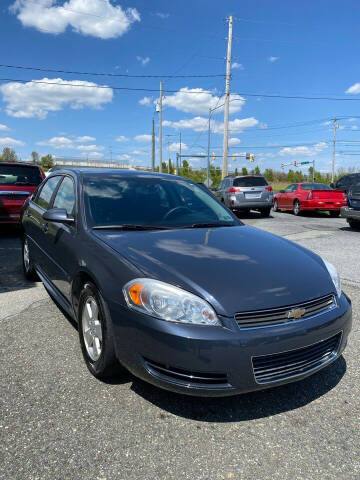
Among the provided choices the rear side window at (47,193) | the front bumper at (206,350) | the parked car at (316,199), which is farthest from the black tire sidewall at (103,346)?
the parked car at (316,199)

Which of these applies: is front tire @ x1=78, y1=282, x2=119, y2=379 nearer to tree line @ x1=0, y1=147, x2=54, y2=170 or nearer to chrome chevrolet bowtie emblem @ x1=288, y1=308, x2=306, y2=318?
chrome chevrolet bowtie emblem @ x1=288, y1=308, x2=306, y2=318

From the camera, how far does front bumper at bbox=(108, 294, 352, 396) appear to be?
2.00m

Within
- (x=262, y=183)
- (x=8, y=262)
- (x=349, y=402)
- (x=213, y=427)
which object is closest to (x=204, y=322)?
(x=213, y=427)

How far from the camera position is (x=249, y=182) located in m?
14.6

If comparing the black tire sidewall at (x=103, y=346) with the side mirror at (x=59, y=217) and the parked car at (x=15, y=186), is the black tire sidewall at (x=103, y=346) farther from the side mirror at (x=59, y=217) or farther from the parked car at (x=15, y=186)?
the parked car at (x=15, y=186)

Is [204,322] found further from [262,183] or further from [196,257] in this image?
[262,183]

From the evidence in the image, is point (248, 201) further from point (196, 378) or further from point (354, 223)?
point (196, 378)

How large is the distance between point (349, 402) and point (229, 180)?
43.2 feet

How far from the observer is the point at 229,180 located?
15.1 meters

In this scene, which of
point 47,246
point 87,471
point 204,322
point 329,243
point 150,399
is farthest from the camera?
point 329,243

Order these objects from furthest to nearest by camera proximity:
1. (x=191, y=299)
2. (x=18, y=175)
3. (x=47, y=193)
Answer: (x=18, y=175), (x=47, y=193), (x=191, y=299)

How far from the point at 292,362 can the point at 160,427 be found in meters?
0.85

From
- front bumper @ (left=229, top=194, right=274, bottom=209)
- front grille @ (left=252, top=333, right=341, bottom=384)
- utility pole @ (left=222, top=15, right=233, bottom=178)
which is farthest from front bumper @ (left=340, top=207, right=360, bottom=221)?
utility pole @ (left=222, top=15, right=233, bottom=178)

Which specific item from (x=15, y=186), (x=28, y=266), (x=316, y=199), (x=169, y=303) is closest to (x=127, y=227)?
(x=169, y=303)
